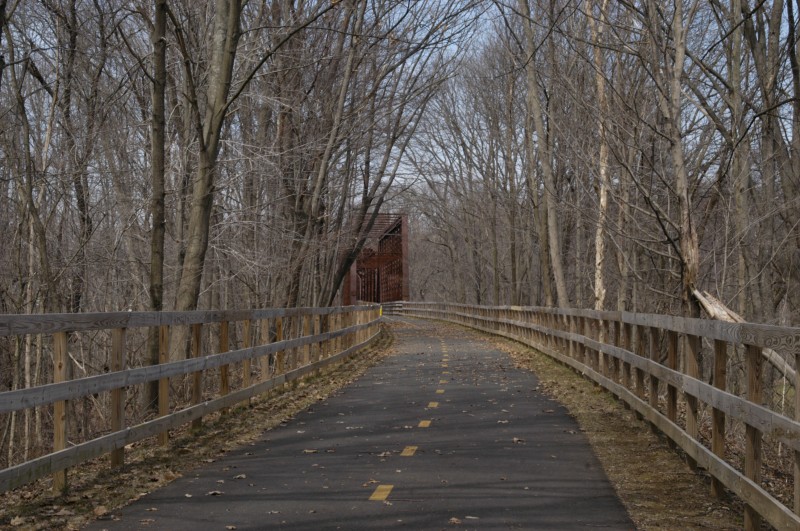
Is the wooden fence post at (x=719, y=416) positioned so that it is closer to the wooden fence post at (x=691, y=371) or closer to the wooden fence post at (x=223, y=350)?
the wooden fence post at (x=691, y=371)

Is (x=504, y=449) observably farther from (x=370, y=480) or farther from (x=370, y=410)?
(x=370, y=410)

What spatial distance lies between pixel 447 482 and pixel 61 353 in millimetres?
3171

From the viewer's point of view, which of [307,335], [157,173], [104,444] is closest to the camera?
[104,444]

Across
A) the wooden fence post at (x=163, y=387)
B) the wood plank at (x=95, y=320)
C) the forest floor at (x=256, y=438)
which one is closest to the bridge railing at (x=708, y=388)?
the forest floor at (x=256, y=438)

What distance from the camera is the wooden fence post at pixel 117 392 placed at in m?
8.09

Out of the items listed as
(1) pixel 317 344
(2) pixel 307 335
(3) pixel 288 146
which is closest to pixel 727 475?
(2) pixel 307 335

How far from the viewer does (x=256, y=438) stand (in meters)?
10.4

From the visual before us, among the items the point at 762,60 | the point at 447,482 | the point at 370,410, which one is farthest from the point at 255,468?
the point at 762,60

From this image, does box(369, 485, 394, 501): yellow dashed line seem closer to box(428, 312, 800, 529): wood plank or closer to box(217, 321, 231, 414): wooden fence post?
box(428, 312, 800, 529): wood plank

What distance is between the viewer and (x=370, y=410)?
42.2ft

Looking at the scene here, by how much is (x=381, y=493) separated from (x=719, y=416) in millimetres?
2600

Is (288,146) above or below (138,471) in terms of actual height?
above

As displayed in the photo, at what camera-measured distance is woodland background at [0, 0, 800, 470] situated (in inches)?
532

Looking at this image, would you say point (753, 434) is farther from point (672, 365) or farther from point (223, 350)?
point (223, 350)
